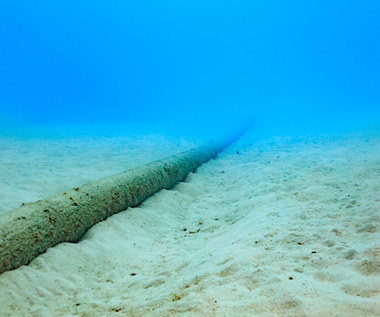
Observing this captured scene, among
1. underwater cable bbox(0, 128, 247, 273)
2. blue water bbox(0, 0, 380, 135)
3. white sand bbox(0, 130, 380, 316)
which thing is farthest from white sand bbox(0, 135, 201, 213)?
blue water bbox(0, 0, 380, 135)

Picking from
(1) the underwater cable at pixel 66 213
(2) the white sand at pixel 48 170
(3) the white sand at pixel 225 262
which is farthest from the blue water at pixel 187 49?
(3) the white sand at pixel 225 262

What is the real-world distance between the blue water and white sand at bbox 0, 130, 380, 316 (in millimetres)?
100969

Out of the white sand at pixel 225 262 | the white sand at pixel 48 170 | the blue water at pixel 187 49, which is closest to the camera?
the white sand at pixel 225 262

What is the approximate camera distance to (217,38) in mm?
149500

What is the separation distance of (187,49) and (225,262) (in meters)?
164

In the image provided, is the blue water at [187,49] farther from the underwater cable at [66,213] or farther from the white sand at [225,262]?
the white sand at [225,262]

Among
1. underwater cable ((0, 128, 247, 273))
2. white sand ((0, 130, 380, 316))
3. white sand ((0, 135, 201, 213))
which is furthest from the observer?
white sand ((0, 135, 201, 213))

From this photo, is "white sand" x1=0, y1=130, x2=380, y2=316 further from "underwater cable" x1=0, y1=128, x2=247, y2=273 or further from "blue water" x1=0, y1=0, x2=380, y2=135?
"blue water" x1=0, y1=0, x2=380, y2=135

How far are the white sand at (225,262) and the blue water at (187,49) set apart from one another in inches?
3975

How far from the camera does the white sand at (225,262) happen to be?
1794 millimetres

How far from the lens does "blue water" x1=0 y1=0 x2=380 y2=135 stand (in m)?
116

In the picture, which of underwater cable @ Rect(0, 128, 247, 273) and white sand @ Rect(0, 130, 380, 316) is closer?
white sand @ Rect(0, 130, 380, 316)

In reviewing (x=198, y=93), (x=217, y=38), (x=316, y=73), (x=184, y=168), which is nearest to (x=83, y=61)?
(x=198, y=93)

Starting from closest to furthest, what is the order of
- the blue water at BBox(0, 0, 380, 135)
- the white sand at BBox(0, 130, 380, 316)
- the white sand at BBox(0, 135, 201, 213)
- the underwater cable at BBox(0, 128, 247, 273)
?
the white sand at BBox(0, 130, 380, 316)
the underwater cable at BBox(0, 128, 247, 273)
the white sand at BBox(0, 135, 201, 213)
the blue water at BBox(0, 0, 380, 135)
